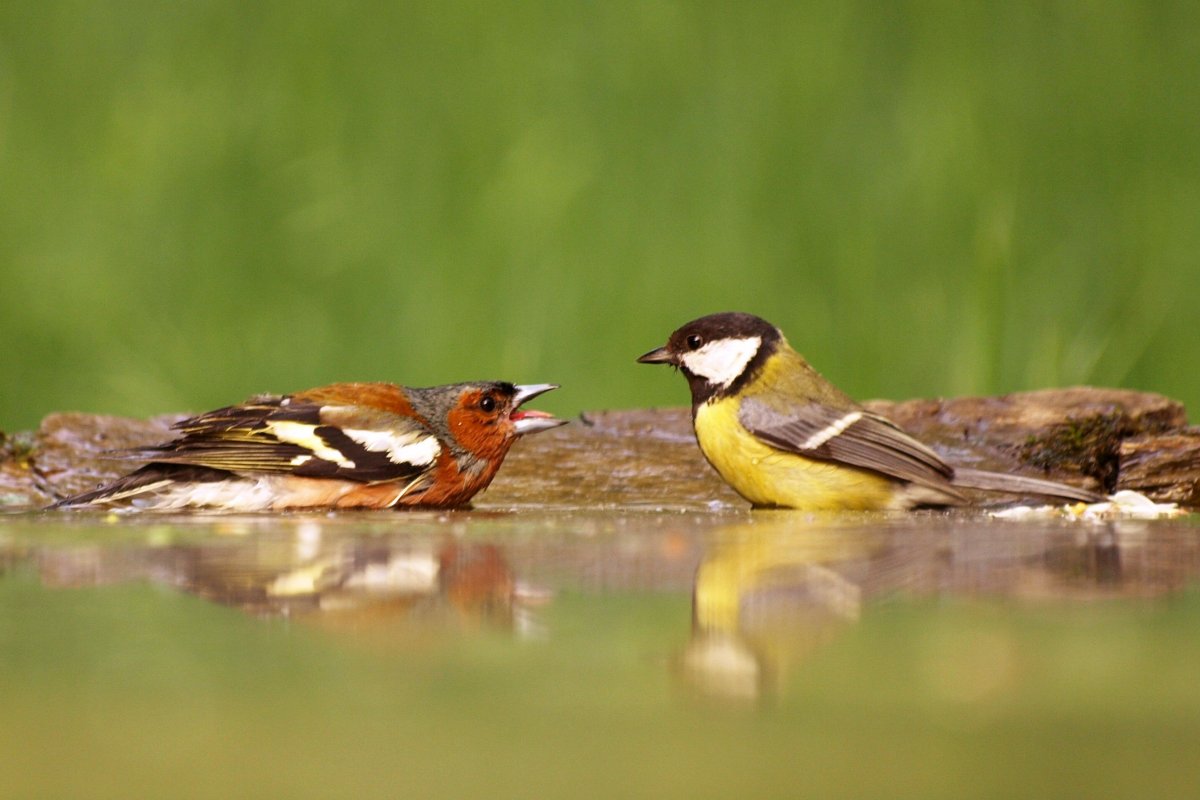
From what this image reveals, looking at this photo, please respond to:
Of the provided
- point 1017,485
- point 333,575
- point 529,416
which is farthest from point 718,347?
point 333,575

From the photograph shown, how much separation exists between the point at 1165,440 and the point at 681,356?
1.71 metres

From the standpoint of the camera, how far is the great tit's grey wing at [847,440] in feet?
15.5

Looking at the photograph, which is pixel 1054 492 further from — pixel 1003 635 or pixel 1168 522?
pixel 1003 635

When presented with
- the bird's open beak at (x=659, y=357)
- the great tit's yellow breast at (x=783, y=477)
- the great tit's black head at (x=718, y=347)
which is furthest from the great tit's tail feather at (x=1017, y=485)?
the bird's open beak at (x=659, y=357)

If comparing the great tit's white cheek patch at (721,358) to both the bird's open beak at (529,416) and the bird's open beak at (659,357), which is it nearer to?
the bird's open beak at (659,357)

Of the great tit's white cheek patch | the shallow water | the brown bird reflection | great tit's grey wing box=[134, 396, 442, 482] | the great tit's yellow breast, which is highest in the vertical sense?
the great tit's white cheek patch

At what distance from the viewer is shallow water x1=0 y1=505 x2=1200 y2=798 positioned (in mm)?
1028

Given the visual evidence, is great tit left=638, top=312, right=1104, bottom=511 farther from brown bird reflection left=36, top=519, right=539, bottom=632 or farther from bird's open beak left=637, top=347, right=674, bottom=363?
brown bird reflection left=36, top=519, right=539, bottom=632

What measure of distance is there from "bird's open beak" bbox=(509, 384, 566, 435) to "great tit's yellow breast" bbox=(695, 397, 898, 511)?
58 cm

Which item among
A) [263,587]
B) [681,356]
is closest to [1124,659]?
[263,587]

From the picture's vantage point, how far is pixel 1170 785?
3.23 ft

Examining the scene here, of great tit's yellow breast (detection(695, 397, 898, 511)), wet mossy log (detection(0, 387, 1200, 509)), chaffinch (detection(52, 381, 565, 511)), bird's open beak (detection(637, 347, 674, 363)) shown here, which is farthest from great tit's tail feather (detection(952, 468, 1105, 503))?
chaffinch (detection(52, 381, 565, 511))

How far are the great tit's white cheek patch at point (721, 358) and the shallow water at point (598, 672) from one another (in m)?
2.60

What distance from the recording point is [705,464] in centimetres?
548
